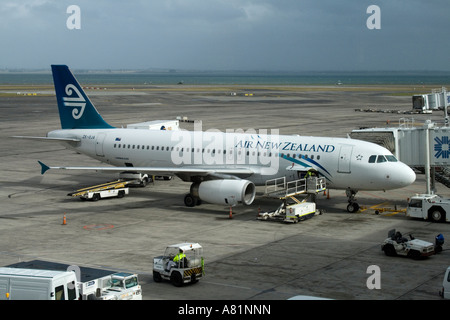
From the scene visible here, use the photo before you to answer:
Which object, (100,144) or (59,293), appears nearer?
(59,293)

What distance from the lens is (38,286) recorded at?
21047mm

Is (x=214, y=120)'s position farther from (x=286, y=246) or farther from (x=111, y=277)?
(x=111, y=277)

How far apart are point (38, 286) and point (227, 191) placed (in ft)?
63.7

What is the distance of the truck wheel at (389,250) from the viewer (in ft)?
99.9

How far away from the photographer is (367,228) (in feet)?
119

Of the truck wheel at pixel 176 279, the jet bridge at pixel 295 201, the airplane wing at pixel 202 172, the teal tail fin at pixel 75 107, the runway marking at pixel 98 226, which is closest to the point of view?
the truck wheel at pixel 176 279

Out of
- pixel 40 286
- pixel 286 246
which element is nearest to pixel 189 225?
pixel 286 246

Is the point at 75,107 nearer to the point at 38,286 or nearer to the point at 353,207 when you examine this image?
the point at 353,207

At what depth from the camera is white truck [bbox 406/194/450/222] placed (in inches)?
1481

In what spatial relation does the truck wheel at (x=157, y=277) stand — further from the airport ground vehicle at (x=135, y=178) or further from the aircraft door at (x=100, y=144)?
the aircraft door at (x=100, y=144)

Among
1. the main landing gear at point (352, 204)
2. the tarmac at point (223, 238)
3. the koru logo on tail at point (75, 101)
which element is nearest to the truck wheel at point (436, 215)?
the tarmac at point (223, 238)

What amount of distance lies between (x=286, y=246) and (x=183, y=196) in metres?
15.4

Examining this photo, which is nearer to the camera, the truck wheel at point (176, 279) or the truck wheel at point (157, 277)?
the truck wheel at point (176, 279)

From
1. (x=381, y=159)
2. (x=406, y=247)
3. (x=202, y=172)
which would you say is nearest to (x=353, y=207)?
(x=381, y=159)
